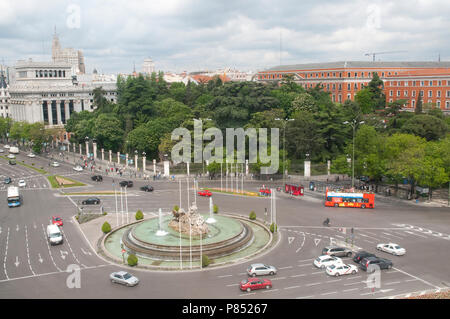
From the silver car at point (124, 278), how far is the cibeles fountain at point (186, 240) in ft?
10.7

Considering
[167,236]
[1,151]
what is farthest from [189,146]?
[1,151]

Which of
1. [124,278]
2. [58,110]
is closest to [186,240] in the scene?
[124,278]

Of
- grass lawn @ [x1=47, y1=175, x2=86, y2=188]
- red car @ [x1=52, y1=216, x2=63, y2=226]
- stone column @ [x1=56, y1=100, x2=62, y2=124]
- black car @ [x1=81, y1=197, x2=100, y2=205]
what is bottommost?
red car @ [x1=52, y1=216, x2=63, y2=226]

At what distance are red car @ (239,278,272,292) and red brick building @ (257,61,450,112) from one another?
8070 centimetres

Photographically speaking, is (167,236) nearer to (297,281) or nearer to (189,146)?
(297,281)

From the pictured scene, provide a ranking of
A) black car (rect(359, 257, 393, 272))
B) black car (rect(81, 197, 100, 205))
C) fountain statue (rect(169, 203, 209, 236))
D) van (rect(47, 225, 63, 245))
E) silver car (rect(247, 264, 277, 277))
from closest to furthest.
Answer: silver car (rect(247, 264, 277, 277)) → black car (rect(359, 257, 393, 272)) → fountain statue (rect(169, 203, 209, 236)) → van (rect(47, 225, 63, 245)) → black car (rect(81, 197, 100, 205))

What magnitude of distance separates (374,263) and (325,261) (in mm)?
3614

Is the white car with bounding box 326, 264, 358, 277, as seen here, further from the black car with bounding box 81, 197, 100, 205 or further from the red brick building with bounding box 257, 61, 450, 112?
the red brick building with bounding box 257, 61, 450, 112

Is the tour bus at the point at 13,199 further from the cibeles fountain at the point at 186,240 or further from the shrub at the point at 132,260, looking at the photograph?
the shrub at the point at 132,260

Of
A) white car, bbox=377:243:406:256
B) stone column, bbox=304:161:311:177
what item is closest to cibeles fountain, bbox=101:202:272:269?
white car, bbox=377:243:406:256

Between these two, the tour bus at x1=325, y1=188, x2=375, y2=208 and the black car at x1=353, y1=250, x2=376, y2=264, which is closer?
the black car at x1=353, y1=250, x2=376, y2=264

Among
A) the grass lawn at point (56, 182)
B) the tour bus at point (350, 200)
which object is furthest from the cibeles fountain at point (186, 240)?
the grass lawn at point (56, 182)

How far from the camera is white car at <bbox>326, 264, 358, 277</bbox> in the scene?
30.9m

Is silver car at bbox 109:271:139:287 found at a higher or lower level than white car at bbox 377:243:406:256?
lower
